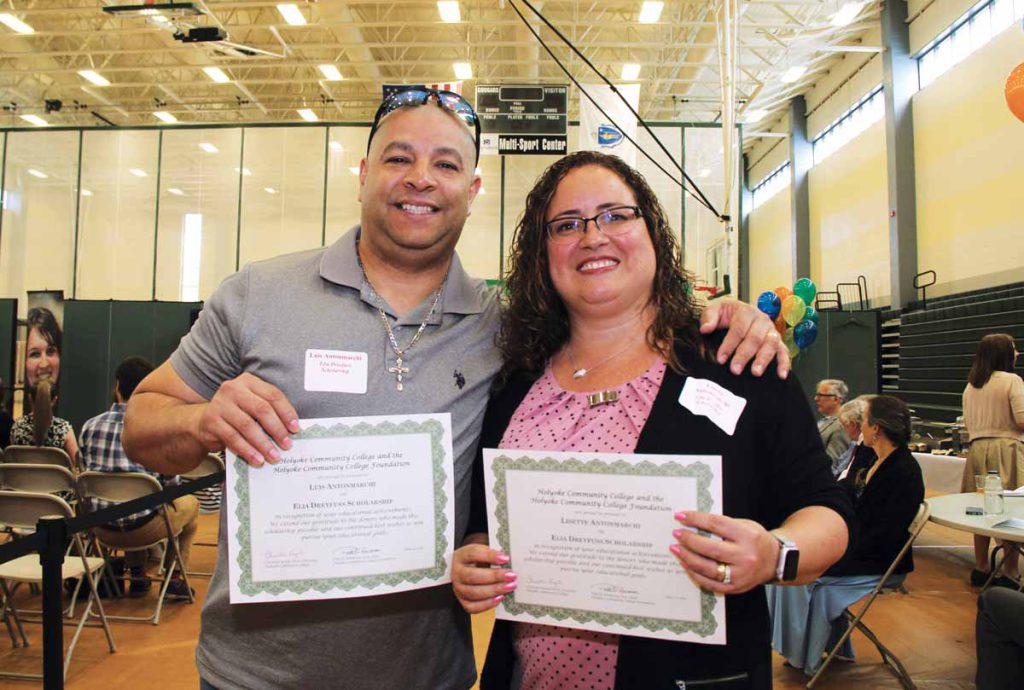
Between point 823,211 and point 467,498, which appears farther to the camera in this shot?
point 823,211

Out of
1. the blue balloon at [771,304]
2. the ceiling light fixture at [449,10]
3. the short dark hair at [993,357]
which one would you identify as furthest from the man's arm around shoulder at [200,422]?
the ceiling light fixture at [449,10]

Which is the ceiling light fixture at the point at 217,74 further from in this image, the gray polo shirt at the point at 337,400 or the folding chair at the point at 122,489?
the gray polo shirt at the point at 337,400

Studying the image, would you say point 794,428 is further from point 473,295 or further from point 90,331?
point 90,331

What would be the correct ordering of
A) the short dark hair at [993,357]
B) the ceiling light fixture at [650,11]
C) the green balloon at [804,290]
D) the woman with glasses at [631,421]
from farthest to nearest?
1. the ceiling light fixture at [650,11]
2. the green balloon at [804,290]
3. the short dark hair at [993,357]
4. the woman with glasses at [631,421]

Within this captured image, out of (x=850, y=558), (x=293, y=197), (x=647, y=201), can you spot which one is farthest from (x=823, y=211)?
(x=647, y=201)

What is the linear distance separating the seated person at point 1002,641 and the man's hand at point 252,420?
8.89ft

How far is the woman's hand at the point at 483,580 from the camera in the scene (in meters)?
1.24

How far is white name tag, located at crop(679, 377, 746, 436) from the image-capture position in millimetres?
1225

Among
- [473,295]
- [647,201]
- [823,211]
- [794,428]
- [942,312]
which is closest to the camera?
[794,428]

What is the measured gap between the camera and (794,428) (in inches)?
48.5

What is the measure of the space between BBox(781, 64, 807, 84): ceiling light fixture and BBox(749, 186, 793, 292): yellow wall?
4.42 meters

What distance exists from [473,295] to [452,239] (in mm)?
137

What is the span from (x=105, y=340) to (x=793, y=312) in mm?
12324

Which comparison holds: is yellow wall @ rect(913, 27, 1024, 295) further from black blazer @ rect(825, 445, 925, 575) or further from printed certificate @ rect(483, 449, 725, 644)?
printed certificate @ rect(483, 449, 725, 644)
